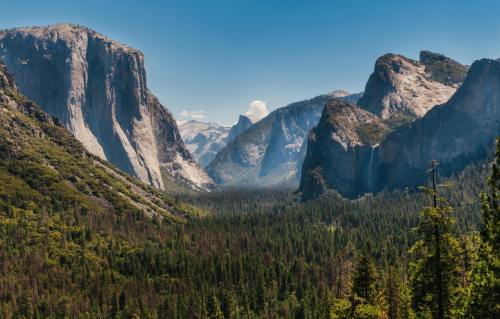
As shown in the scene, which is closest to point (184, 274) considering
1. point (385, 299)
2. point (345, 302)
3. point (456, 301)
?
point (385, 299)

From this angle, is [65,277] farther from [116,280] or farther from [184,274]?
[184,274]

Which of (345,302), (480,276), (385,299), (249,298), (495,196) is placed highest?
(495,196)

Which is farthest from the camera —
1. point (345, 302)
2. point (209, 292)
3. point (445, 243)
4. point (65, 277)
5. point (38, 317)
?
point (65, 277)

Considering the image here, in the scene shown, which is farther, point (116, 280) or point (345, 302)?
point (116, 280)

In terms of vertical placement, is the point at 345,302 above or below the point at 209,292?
above

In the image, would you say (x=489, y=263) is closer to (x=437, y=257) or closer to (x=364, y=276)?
(x=437, y=257)

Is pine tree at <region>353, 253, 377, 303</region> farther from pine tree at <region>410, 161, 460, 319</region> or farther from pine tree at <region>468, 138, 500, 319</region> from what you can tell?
pine tree at <region>468, 138, 500, 319</region>

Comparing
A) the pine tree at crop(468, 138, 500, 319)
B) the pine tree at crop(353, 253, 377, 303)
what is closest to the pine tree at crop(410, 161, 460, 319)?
the pine tree at crop(468, 138, 500, 319)

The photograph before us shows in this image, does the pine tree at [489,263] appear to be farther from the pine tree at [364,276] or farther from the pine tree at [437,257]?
the pine tree at [364,276]

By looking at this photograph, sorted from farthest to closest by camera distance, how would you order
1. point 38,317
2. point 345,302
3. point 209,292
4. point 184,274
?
point 184,274 < point 209,292 < point 38,317 < point 345,302
